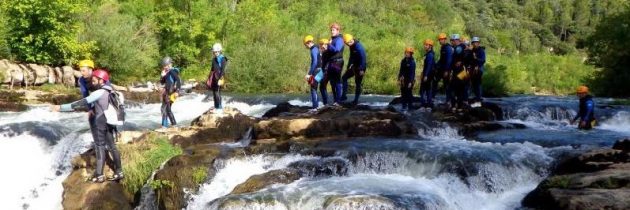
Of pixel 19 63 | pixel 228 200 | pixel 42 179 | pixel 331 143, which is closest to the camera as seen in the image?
pixel 228 200

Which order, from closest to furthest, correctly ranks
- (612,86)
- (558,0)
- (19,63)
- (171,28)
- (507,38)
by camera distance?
1. (19,63)
2. (612,86)
3. (171,28)
4. (507,38)
5. (558,0)

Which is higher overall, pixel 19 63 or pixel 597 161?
pixel 19 63

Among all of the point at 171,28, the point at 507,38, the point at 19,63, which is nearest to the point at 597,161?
the point at 19,63

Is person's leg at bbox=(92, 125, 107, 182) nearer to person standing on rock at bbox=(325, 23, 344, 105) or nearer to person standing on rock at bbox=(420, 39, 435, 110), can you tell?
person standing on rock at bbox=(325, 23, 344, 105)

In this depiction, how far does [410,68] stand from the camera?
51.4ft

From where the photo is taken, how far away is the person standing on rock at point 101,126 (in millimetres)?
10188

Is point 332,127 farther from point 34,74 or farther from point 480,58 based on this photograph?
point 34,74

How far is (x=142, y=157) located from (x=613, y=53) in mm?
24984

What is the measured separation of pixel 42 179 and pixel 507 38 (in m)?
85.7

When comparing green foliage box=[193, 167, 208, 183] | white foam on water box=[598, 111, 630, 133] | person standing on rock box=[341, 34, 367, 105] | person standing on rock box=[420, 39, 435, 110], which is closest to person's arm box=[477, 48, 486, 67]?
person standing on rock box=[420, 39, 435, 110]

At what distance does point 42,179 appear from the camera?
12.7 meters

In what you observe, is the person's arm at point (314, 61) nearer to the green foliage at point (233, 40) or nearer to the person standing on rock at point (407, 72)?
the person standing on rock at point (407, 72)

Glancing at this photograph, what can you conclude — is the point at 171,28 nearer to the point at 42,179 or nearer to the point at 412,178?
the point at 42,179

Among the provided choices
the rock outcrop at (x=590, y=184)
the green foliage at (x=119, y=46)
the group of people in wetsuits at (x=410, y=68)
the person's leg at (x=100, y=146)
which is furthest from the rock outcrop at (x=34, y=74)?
the rock outcrop at (x=590, y=184)
